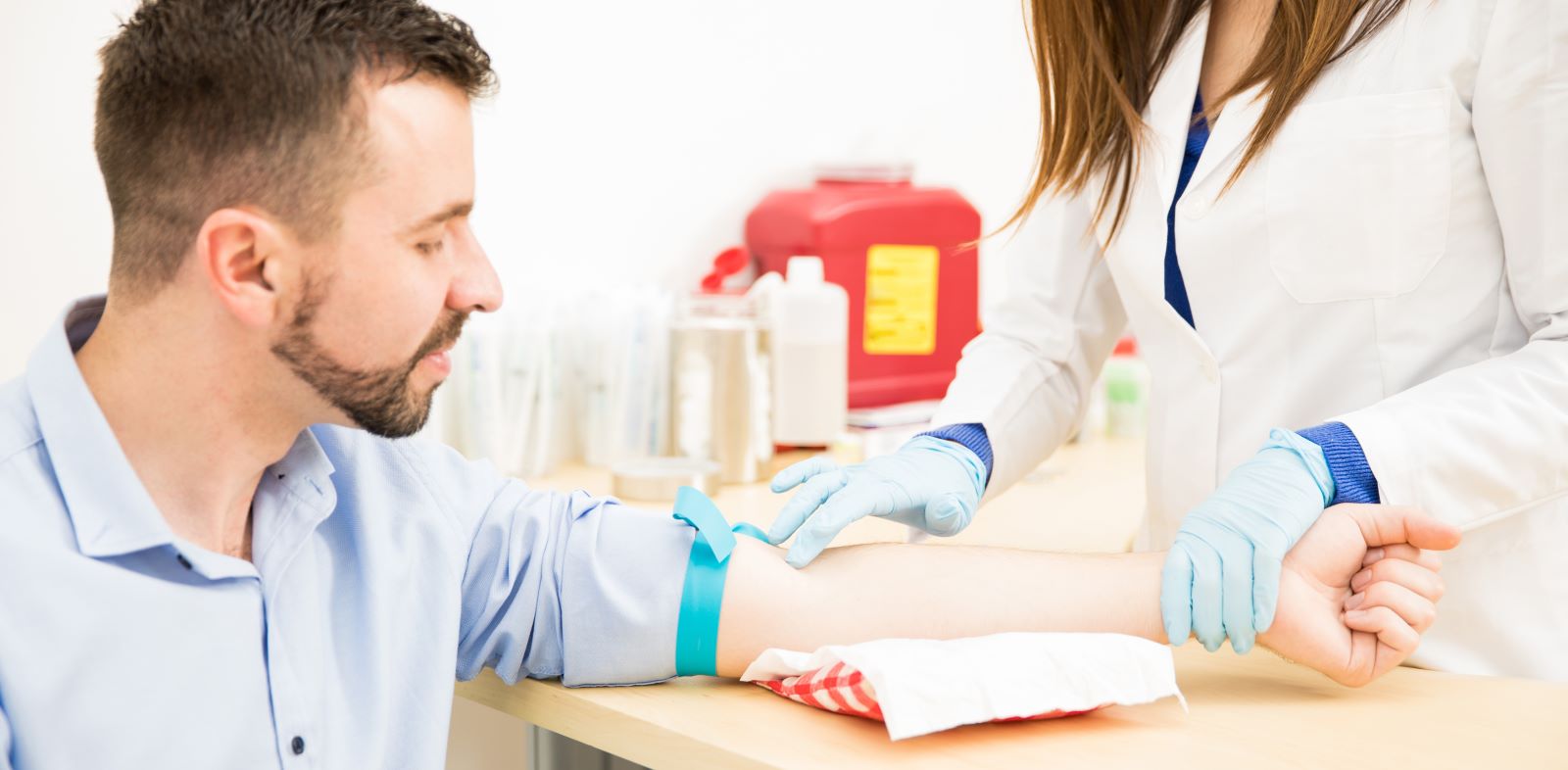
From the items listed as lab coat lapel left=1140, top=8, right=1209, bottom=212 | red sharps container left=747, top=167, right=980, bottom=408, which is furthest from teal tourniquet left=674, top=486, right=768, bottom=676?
red sharps container left=747, top=167, right=980, bottom=408

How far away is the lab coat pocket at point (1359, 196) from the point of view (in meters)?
1.17

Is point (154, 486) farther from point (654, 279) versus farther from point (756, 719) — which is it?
point (654, 279)

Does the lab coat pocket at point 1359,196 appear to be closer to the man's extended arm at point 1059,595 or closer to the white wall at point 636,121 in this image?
the man's extended arm at point 1059,595

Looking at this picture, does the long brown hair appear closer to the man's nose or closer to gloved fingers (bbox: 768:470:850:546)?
gloved fingers (bbox: 768:470:850:546)

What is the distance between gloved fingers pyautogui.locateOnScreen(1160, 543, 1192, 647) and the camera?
3.55 ft

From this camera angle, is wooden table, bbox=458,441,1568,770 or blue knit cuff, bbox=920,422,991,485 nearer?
wooden table, bbox=458,441,1568,770

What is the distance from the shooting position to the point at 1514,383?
109 centimetres

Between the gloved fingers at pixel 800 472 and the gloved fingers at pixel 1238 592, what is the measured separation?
1.17 ft

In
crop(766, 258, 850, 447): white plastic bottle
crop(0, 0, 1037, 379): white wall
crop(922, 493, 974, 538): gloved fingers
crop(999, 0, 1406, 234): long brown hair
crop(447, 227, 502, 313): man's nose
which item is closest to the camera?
crop(447, 227, 502, 313): man's nose

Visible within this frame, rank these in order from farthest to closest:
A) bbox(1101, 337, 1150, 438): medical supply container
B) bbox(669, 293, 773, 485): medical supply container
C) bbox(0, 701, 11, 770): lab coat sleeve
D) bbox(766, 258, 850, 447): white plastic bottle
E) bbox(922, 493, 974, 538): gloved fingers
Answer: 1. bbox(1101, 337, 1150, 438): medical supply container
2. bbox(766, 258, 850, 447): white plastic bottle
3. bbox(669, 293, 773, 485): medical supply container
4. bbox(922, 493, 974, 538): gloved fingers
5. bbox(0, 701, 11, 770): lab coat sleeve

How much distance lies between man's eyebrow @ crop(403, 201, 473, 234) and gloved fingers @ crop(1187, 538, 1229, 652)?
2.07 ft

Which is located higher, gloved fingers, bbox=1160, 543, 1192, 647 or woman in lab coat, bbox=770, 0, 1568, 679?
woman in lab coat, bbox=770, 0, 1568, 679

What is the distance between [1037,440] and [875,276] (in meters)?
0.85

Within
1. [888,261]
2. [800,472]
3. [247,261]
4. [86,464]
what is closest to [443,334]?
[247,261]
